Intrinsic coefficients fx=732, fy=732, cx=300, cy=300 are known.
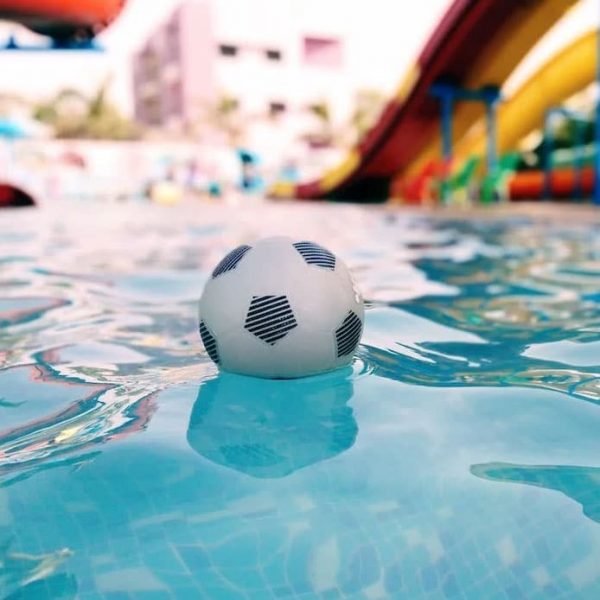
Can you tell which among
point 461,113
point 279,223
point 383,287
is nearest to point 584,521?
point 383,287

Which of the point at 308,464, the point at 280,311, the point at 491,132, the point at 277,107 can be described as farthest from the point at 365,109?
the point at 308,464

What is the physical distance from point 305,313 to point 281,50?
144ft

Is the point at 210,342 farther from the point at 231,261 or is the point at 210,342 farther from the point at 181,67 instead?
the point at 181,67

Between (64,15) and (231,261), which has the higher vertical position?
(64,15)

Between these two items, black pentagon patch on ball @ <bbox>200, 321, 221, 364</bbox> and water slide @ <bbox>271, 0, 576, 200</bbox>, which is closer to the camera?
black pentagon patch on ball @ <bbox>200, 321, 221, 364</bbox>

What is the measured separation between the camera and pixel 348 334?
2.16 metres

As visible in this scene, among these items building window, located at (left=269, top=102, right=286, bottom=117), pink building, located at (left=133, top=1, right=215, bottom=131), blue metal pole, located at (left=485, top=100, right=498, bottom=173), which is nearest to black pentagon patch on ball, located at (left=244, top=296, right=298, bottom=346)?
blue metal pole, located at (left=485, top=100, right=498, bottom=173)

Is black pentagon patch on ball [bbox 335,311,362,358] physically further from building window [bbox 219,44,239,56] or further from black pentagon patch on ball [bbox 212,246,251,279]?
building window [bbox 219,44,239,56]

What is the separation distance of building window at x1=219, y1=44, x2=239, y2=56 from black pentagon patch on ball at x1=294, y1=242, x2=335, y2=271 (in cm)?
4296

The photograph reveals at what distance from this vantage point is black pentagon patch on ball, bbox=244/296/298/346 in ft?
6.61

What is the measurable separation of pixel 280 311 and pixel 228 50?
43.7m

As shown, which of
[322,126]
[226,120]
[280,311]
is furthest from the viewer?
[322,126]

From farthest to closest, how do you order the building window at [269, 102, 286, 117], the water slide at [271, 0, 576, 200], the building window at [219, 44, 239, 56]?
the building window at [269, 102, 286, 117] < the building window at [219, 44, 239, 56] < the water slide at [271, 0, 576, 200]

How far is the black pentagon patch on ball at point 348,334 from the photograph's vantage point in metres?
2.12
